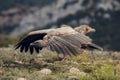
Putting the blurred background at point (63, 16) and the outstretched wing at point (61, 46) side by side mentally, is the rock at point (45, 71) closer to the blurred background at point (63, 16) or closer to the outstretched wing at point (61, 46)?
the outstretched wing at point (61, 46)

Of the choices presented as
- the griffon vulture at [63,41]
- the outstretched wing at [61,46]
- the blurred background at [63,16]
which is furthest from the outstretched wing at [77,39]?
the blurred background at [63,16]

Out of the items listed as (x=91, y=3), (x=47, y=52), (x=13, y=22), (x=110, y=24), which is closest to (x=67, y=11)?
(x=91, y=3)

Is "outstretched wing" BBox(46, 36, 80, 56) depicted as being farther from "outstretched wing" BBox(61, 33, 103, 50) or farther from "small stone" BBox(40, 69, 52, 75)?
"small stone" BBox(40, 69, 52, 75)

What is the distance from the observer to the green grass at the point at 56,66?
15.9 metres

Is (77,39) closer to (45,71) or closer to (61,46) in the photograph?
(61,46)

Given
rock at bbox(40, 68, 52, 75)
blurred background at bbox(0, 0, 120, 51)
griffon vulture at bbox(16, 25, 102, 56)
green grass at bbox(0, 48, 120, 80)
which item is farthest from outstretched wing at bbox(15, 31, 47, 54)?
blurred background at bbox(0, 0, 120, 51)

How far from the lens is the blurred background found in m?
87.2

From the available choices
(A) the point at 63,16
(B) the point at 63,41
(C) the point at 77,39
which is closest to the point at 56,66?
(B) the point at 63,41

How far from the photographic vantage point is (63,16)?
343ft

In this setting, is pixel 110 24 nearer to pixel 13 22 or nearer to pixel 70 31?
pixel 13 22

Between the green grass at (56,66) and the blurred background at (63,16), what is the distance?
48.2m

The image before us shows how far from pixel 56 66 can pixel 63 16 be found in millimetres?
87367

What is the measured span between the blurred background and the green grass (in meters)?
48.2

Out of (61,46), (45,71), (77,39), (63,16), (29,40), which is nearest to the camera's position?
(45,71)
